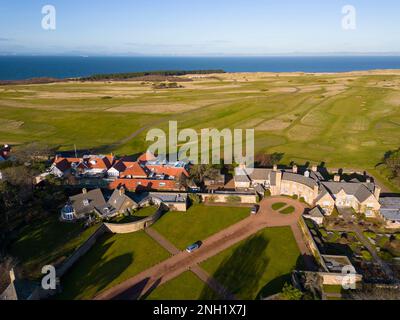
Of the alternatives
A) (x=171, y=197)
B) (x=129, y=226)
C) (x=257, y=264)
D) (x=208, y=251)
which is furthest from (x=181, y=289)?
(x=171, y=197)

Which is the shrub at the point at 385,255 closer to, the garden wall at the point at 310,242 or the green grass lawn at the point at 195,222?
the garden wall at the point at 310,242

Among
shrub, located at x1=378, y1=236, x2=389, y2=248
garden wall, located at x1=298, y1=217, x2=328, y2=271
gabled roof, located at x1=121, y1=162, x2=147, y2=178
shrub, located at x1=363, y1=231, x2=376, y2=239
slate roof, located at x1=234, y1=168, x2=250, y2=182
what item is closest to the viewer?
garden wall, located at x1=298, y1=217, x2=328, y2=271


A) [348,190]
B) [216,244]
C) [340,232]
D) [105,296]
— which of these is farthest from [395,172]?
[105,296]

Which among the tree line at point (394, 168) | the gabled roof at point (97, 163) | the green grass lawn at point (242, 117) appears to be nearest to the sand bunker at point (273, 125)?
the green grass lawn at point (242, 117)

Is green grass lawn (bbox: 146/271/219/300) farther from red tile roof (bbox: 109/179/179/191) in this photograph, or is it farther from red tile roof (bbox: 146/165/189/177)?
red tile roof (bbox: 146/165/189/177)

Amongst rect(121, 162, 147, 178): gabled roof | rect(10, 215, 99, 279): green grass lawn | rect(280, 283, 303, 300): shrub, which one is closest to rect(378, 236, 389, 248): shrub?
rect(280, 283, 303, 300): shrub

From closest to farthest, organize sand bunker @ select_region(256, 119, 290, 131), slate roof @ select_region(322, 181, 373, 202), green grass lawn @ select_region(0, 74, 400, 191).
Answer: slate roof @ select_region(322, 181, 373, 202) < green grass lawn @ select_region(0, 74, 400, 191) < sand bunker @ select_region(256, 119, 290, 131)
